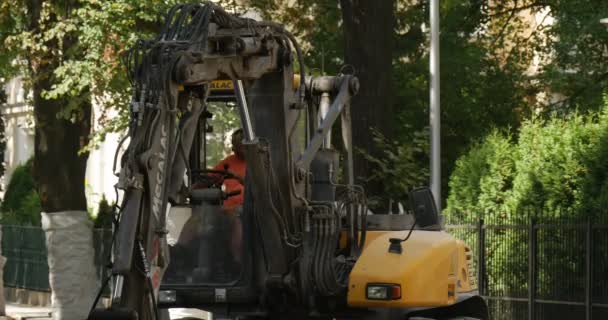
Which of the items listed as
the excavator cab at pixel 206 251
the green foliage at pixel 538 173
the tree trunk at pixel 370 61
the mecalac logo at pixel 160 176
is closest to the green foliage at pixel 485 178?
the green foliage at pixel 538 173

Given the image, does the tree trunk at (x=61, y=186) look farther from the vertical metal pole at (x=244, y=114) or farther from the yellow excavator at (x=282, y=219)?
the vertical metal pole at (x=244, y=114)

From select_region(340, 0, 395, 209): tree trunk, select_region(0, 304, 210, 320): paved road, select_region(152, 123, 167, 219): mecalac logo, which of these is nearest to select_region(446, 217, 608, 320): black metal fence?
select_region(340, 0, 395, 209): tree trunk

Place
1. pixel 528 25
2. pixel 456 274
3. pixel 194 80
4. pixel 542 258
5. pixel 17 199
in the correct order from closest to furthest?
pixel 194 80, pixel 456 274, pixel 542 258, pixel 528 25, pixel 17 199

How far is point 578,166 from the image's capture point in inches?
985

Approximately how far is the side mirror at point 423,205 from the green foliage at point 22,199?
2853cm

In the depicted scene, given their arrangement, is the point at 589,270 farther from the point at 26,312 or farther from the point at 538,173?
the point at 26,312

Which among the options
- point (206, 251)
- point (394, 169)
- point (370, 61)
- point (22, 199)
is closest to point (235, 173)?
point (206, 251)

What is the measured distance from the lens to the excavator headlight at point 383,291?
1335 centimetres

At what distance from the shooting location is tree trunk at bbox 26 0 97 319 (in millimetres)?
27344

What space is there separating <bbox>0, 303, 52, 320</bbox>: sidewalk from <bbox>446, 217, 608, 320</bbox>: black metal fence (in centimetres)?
864

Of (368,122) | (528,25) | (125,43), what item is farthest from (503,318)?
(528,25)

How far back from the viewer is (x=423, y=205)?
13688 millimetres

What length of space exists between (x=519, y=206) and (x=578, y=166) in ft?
4.30

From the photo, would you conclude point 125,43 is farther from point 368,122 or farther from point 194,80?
point 194,80
